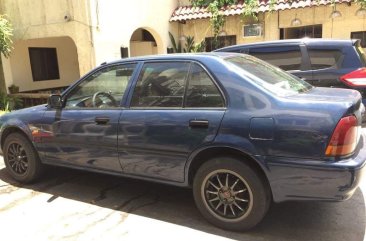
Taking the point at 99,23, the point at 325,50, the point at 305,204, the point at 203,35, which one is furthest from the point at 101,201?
the point at 203,35

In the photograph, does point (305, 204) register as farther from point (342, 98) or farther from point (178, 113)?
point (178, 113)

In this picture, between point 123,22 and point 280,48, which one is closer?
point 280,48

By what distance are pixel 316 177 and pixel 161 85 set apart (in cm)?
181

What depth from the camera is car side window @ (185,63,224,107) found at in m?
3.63

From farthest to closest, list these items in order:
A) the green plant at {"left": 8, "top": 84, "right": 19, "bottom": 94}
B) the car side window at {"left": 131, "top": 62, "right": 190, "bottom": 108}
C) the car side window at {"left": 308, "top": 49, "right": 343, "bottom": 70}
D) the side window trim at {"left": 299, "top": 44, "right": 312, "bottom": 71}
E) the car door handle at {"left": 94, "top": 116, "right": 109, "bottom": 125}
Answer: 1. the green plant at {"left": 8, "top": 84, "right": 19, "bottom": 94}
2. the side window trim at {"left": 299, "top": 44, "right": 312, "bottom": 71}
3. the car side window at {"left": 308, "top": 49, "right": 343, "bottom": 70}
4. the car door handle at {"left": 94, "top": 116, "right": 109, "bottom": 125}
5. the car side window at {"left": 131, "top": 62, "right": 190, "bottom": 108}

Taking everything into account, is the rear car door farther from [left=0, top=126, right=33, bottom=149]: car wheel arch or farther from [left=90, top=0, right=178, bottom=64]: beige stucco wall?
[left=90, top=0, right=178, bottom=64]: beige stucco wall

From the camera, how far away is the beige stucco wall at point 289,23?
1098 centimetres

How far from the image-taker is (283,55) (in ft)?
23.6

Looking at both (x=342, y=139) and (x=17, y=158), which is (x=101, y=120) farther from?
(x=342, y=139)

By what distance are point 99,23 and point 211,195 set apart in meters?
→ 7.66

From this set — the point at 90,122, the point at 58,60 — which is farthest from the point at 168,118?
the point at 58,60

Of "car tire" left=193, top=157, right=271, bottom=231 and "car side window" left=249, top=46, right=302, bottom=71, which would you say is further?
"car side window" left=249, top=46, right=302, bottom=71

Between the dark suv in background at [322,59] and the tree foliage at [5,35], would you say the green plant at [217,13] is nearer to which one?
the dark suv in background at [322,59]

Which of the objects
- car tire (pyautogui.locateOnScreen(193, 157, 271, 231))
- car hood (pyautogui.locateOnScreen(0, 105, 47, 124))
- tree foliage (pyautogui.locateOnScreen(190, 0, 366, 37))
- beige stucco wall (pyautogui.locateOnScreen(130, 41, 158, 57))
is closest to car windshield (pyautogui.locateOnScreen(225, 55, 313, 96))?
car tire (pyautogui.locateOnScreen(193, 157, 271, 231))
